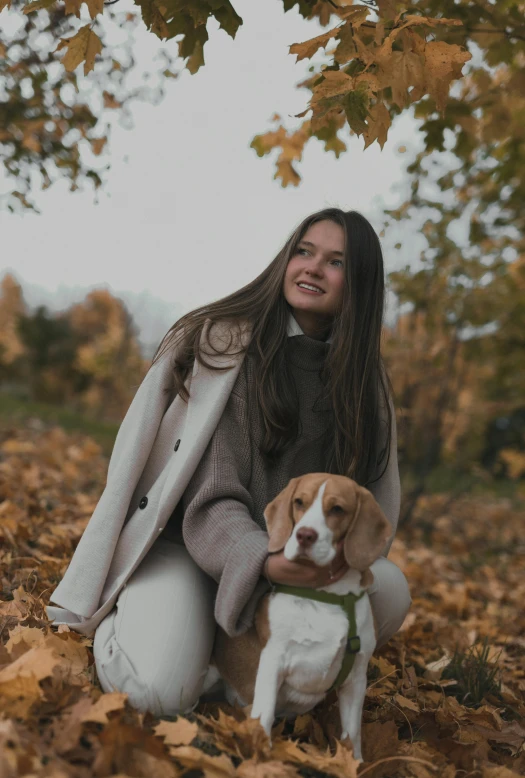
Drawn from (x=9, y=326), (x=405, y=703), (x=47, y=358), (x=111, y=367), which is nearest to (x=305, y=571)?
(x=405, y=703)

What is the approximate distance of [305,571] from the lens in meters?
1.99

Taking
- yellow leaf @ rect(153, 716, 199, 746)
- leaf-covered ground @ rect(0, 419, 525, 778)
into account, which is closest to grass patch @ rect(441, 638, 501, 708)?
leaf-covered ground @ rect(0, 419, 525, 778)

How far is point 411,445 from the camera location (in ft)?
28.9

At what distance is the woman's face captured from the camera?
8.87 ft

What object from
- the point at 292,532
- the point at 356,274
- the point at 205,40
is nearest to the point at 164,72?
the point at 205,40

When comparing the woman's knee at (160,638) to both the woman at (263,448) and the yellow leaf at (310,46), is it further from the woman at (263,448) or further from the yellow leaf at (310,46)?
the yellow leaf at (310,46)

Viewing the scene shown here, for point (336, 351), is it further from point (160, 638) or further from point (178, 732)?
point (178, 732)

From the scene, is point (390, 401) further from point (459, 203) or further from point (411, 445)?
point (411, 445)

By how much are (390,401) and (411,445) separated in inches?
241

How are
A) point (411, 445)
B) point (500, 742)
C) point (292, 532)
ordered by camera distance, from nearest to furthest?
point (292, 532) → point (500, 742) → point (411, 445)

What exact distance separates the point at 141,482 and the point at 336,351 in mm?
862

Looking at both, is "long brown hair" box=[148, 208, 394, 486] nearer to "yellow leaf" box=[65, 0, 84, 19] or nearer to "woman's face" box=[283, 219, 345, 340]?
"woman's face" box=[283, 219, 345, 340]

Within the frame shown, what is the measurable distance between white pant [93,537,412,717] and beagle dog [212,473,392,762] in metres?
0.31

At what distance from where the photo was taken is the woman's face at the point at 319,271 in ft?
8.87
